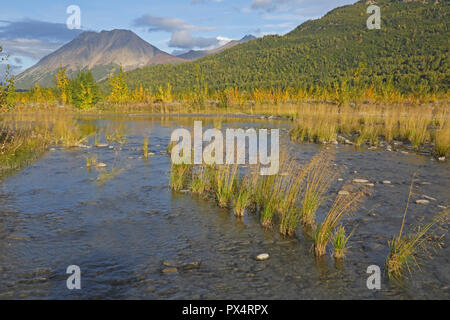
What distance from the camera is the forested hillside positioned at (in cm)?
6862

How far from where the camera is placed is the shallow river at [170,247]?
345 cm

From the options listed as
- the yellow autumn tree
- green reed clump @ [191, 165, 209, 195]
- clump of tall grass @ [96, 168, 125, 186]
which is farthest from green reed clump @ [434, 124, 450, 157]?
the yellow autumn tree

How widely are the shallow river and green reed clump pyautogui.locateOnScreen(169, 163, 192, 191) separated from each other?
9.7 inches

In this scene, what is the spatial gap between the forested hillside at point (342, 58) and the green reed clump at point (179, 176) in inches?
2338

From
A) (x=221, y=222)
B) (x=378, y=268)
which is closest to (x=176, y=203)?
(x=221, y=222)

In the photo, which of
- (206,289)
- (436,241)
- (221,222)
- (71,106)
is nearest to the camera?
(206,289)

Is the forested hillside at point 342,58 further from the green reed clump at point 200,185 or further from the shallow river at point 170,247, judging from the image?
the shallow river at point 170,247

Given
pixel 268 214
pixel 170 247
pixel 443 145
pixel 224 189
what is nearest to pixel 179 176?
pixel 224 189

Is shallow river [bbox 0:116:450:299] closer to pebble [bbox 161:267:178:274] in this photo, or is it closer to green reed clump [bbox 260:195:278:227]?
pebble [bbox 161:267:178:274]

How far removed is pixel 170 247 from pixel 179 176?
125 inches

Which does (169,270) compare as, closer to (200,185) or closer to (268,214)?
(268,214)
